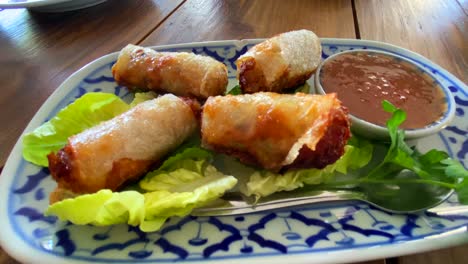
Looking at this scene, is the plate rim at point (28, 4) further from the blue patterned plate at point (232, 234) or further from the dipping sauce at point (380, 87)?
the dipping sauce at point (380, 87)

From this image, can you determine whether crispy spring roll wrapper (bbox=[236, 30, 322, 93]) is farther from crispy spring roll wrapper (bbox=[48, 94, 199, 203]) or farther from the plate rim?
the plate rim

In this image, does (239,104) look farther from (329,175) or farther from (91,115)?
(91,115)

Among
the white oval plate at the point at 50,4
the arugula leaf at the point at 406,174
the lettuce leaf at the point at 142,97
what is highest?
the white oval plate at the point at 50,4

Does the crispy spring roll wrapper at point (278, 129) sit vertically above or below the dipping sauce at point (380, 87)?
above

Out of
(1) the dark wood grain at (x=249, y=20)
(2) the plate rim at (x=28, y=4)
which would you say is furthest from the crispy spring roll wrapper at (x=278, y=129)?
(2) the plate rim at (x=28, y=4)

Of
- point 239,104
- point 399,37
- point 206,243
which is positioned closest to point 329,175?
point 239,104
